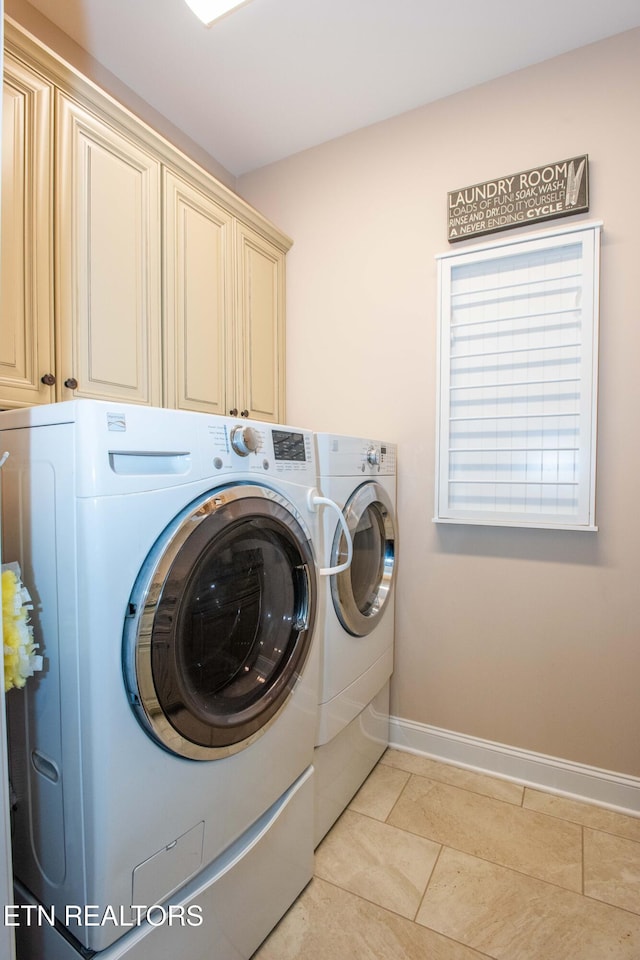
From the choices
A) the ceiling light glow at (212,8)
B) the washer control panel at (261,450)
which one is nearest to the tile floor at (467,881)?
the washer control panel at (261,450)

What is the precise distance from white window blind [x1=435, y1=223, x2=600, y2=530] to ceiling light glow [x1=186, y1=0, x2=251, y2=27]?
3.38 feet

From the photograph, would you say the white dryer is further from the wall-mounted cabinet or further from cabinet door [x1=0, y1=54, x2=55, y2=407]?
cabinet door [x1=0, y1=54, x2=55, y2=407]

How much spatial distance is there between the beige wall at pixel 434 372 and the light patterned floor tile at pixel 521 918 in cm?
52

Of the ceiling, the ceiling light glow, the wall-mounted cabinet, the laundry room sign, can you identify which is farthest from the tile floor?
the ceiling

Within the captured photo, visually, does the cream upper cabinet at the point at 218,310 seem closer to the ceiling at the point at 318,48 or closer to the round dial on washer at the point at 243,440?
the ceiling at the point at 318,48

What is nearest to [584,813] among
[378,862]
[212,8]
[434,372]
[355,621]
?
[378,862]

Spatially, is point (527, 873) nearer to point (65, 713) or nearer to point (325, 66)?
point (65, 713)

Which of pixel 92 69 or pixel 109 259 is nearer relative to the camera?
pixel 109 259

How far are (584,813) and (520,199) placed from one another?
225cm

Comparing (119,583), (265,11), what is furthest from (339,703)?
(265,11)

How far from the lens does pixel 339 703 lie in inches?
59.6

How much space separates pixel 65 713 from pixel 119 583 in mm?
263

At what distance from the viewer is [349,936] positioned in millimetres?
1217

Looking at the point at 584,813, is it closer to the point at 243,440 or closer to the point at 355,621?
the point at 355,621
